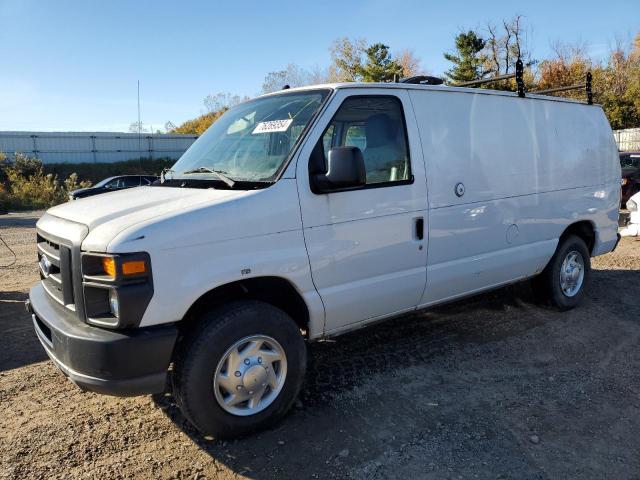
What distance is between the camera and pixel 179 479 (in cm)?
292

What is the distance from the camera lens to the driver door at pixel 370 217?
11.5 ft

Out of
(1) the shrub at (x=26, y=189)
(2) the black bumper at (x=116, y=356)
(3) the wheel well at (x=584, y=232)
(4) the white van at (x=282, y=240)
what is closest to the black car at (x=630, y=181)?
(3) the wheel well at (x=584, y=232)

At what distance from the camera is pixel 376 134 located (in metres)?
3.98

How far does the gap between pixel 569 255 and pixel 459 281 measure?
80.9 inches

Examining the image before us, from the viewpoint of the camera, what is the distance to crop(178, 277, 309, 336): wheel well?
128 inches

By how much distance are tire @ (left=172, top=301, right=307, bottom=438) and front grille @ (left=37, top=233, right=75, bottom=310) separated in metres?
0.75

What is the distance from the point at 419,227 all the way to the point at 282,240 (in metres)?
1.28

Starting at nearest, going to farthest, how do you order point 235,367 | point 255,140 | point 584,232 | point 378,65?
1. point 235,367
2. point 255,140
3. point 584,232
4. point 378,65

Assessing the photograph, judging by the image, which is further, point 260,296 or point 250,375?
point 260,296

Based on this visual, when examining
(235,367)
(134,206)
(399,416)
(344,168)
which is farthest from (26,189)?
(399,416)

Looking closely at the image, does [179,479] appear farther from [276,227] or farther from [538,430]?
[538,430]

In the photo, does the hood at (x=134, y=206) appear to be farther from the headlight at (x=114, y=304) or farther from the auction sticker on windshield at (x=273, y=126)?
the auction sticker on windshield at (x=273, y=126)

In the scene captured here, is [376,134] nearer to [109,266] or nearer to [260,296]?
[260,296]

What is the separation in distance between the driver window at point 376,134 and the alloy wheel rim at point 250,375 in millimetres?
1431
